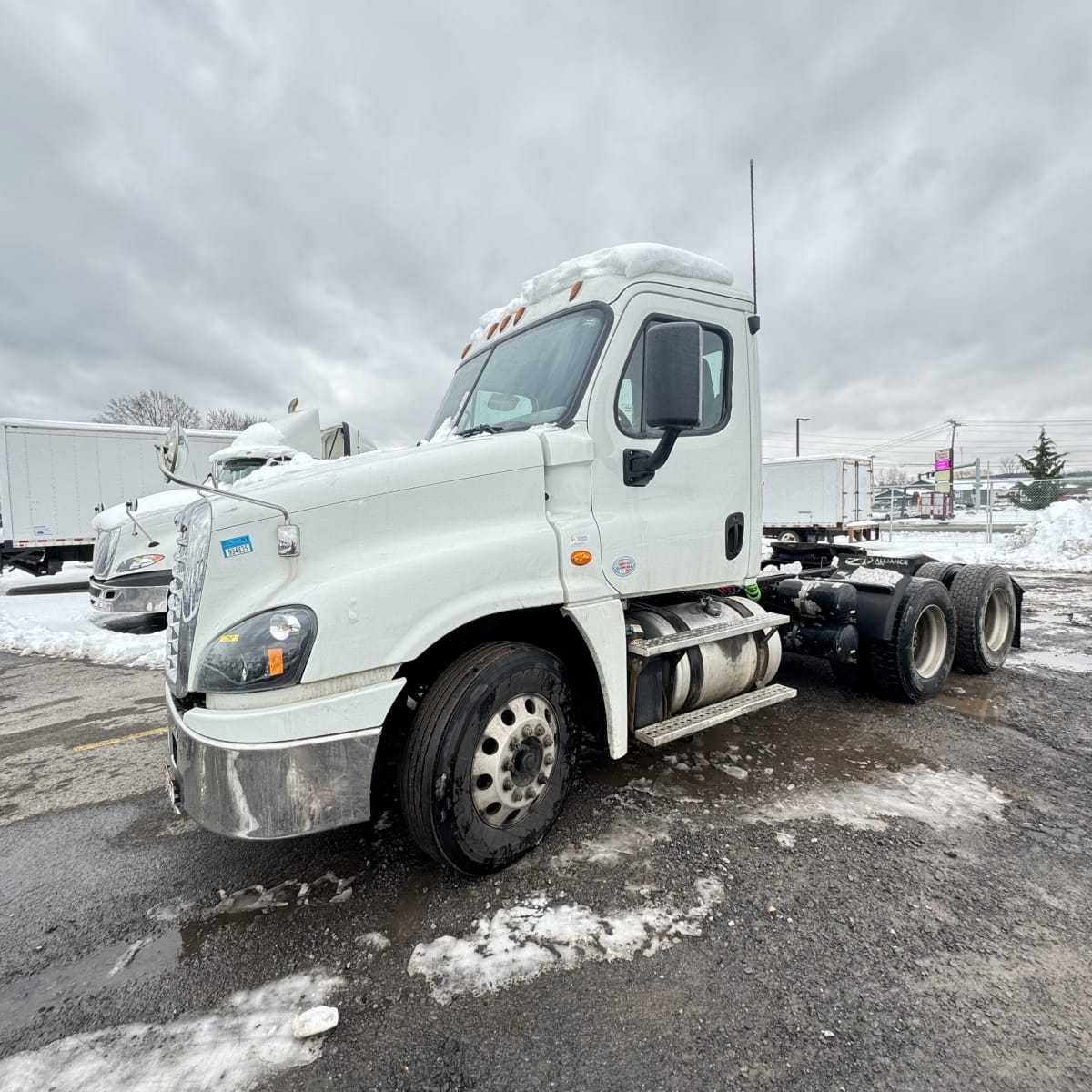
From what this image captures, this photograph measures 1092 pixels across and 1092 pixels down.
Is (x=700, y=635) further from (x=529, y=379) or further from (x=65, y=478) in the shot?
(x=65, y=478)

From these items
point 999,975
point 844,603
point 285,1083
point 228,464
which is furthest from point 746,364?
point 228,464

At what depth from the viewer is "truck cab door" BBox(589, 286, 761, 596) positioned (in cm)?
310

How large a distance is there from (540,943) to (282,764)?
46.7 inches

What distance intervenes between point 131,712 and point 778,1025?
5686mm

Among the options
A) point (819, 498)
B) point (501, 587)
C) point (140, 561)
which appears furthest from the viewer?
point (819, 498)

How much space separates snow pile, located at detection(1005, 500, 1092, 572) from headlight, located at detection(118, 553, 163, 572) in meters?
17.8

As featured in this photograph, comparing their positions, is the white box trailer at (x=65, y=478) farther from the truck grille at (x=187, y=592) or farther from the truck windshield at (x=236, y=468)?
the truck grille at (x=187, y=592)

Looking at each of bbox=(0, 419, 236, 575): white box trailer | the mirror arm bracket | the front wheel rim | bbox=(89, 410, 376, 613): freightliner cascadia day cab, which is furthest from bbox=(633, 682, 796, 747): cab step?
bbox=(0, 419, 236, 575): white box trailer

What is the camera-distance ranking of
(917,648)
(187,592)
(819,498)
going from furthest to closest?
(819,498) → (917,648) → (187,592)

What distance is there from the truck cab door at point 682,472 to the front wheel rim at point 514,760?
79 cm

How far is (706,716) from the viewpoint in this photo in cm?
343

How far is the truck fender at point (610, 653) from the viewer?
296cm

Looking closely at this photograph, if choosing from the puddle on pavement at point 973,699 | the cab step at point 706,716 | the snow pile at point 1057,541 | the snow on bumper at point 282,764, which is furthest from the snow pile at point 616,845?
the snow pile at point 1057,541

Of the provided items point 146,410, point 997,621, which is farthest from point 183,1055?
point 146,410
